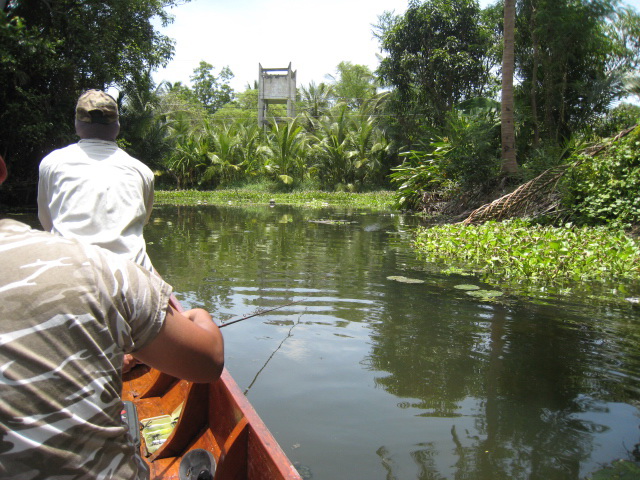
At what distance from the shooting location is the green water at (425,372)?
3.15 m

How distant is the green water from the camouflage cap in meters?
2.06

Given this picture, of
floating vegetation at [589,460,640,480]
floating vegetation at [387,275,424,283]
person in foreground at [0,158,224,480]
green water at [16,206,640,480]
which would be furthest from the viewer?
floating vegetation at [387,275,424,283]

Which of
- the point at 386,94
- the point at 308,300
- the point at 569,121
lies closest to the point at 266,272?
the point at 308,300

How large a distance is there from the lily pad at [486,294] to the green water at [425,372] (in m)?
0.13

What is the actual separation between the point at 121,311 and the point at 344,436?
7.69 ft

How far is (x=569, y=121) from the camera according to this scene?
1819cm

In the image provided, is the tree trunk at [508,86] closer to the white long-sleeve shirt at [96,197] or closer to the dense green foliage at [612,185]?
the dense green foliage at [612,185]

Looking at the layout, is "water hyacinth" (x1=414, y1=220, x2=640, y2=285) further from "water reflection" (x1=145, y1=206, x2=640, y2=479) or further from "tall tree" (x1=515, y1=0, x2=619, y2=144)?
"tall tree" (x1=515, y1=0, x2=619, y2=144)

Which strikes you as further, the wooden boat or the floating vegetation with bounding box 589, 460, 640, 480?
the floating vegetation with bounding box 589, 460, 640, 480

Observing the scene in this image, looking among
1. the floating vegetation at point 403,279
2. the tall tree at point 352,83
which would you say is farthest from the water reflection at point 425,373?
the tall tree at point 352,83

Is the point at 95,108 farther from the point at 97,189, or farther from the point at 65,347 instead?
the point at 65,347

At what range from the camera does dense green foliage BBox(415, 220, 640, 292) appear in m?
7.46

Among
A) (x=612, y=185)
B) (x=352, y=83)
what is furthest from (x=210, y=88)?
(x=612, y=185)

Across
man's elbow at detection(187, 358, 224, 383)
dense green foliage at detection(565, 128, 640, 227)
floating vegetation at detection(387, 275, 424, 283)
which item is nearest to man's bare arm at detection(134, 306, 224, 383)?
man's elbow at detection(187, 358, 224, 383)
